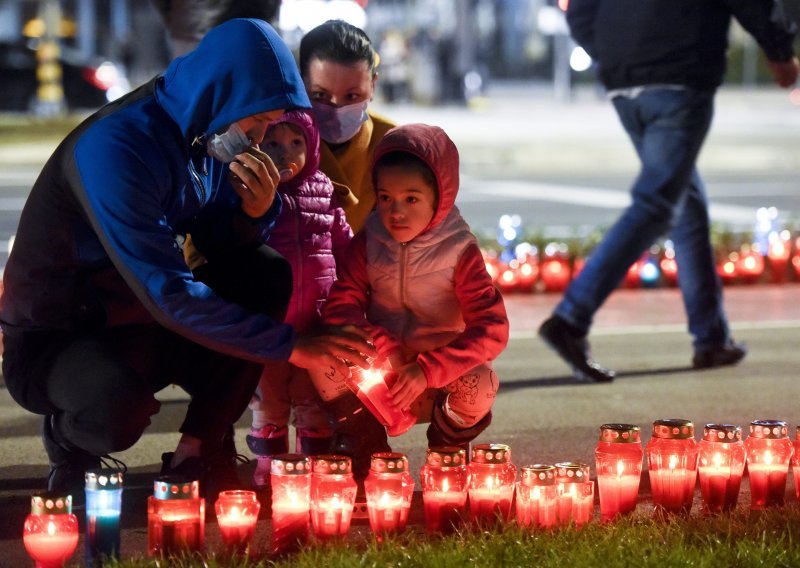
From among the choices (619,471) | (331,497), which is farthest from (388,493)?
(619,471)

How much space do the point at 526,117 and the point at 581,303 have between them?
839 inches

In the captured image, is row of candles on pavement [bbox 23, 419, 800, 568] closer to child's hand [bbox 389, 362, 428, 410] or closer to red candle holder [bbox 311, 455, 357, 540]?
red candle holder [bbox 311, 455, 357, 540]

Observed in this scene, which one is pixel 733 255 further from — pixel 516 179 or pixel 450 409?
pixel 516 179

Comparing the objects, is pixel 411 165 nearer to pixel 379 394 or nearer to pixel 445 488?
pixel 379 394

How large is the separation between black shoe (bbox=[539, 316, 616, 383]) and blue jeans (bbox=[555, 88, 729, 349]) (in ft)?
0.14

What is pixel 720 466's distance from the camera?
4.55 meters

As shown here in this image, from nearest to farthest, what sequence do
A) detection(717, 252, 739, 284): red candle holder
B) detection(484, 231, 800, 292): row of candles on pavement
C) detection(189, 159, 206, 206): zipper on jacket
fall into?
detection(189, 159, 206, 206): zipper on jacket < detection(484, 231, 800, 292): row of candles on pavement < detection(717, 252, 739, 284): red candle holder

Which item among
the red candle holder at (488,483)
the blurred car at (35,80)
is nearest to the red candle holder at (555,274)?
the red candle holder at (488,483)

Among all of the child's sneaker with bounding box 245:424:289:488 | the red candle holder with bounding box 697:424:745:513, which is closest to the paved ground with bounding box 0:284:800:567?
the child's sneaker with bounding box 245:424:289:488

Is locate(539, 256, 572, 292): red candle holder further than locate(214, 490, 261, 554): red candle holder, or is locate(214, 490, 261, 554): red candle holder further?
locate(539, 256, 572, 292): red candle holder

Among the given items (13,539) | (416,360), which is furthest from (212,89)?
(13,539)

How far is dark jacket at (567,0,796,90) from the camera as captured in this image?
677cm

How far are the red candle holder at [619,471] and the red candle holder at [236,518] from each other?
1.06m

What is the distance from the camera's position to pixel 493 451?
432 cm
